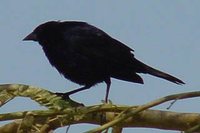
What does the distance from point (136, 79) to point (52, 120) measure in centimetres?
176

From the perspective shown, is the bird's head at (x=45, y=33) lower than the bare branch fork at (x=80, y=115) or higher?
higher

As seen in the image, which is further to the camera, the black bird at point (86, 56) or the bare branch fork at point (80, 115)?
the black bird at point (86, 56)

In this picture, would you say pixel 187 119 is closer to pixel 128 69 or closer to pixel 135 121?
pixel 135 121

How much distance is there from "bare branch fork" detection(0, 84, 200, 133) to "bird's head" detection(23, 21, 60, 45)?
1.90m

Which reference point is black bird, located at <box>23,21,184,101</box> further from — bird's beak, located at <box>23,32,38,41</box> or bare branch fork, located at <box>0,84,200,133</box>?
bare branch fork, located at <box>0,84,200,133</box>

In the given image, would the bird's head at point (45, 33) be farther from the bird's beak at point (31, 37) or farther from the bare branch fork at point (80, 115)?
the bare branch fork at point (80, 115)

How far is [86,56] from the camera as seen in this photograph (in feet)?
12.0

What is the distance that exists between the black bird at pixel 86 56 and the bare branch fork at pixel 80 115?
1.57 metres

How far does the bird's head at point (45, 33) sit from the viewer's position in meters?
3.77

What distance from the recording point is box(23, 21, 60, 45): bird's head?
12.4 ft

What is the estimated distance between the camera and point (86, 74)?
3654mm

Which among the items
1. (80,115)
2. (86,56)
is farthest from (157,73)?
(80,115)

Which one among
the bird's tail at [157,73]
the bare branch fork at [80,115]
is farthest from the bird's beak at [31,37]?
the bare branch fork at [80,115]

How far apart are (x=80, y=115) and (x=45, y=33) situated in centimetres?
222
